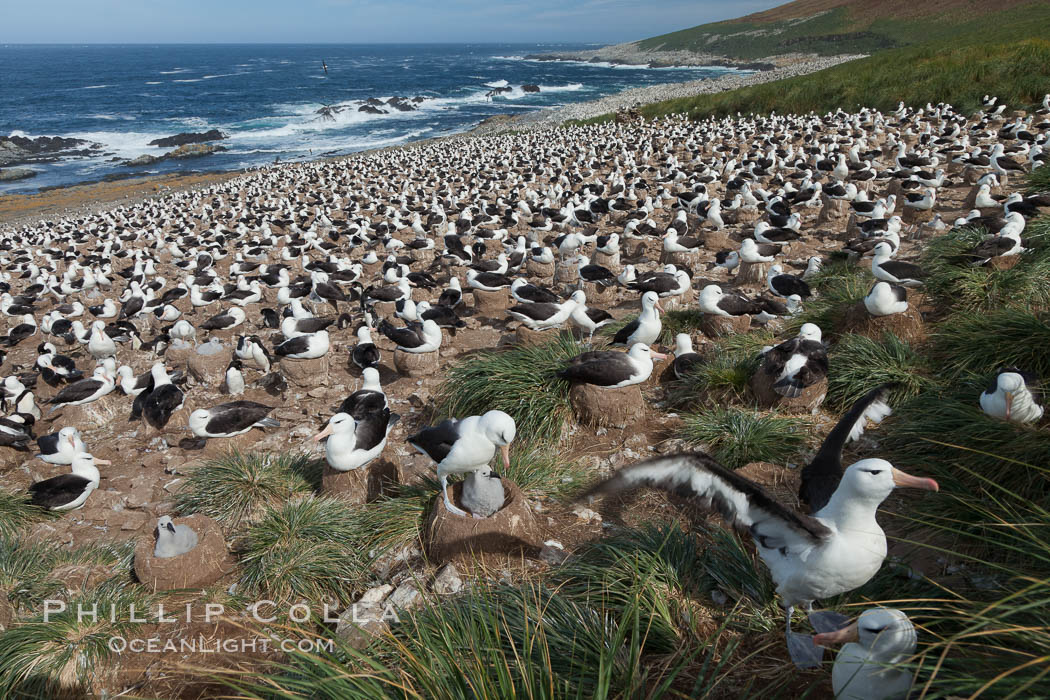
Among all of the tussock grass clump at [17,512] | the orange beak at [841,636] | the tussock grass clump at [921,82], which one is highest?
the tussock grass clump at [921,82]

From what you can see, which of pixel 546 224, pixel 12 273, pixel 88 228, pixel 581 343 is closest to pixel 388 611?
pixel 581 343

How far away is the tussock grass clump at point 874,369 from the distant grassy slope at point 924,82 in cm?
2707

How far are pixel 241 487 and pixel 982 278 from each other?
908 cm

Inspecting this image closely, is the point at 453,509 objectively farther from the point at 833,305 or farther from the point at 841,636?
the point at 833,305

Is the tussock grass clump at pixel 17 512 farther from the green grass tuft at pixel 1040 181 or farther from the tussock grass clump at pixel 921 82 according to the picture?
the tussock grass clump at pixel 921 82

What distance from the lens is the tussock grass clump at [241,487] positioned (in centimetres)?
629

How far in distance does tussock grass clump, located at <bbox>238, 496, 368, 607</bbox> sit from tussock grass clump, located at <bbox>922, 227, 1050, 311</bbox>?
695cm

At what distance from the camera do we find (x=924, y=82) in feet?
96.6

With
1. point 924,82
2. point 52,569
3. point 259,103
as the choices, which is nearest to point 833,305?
point 52,569

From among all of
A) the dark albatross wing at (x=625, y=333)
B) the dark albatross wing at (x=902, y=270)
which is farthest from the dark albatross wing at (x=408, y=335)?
the dark albatross wing at (x=902, y=270)

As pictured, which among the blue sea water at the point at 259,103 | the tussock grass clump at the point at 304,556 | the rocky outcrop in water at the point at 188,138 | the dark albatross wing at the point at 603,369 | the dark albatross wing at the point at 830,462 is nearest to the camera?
the dark albatross wing at the point at 830,462

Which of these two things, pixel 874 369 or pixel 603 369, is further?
pixel 603 369

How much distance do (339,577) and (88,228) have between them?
3110 centimetres

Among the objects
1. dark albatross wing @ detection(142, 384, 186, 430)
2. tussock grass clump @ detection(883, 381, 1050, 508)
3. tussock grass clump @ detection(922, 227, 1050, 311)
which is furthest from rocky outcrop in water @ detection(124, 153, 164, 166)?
tussock grass clump @ detection(883, 381, 1050, 508)
